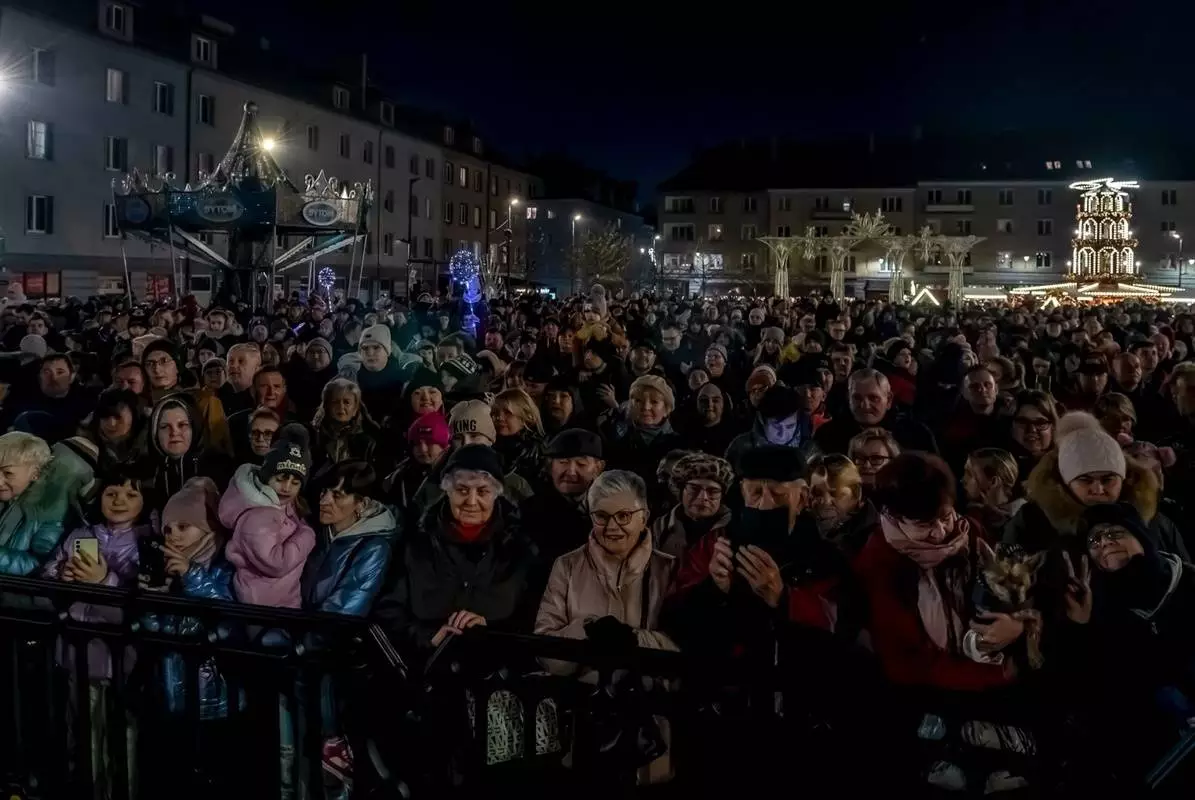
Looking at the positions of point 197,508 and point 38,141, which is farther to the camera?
point 38,141

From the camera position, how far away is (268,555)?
16.3ft

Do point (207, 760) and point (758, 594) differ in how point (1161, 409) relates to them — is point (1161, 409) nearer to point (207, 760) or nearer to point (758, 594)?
point (758, 594)

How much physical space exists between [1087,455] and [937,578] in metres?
1.12

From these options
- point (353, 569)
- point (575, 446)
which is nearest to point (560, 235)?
point (575, 446)

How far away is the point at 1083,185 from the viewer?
36.3 m

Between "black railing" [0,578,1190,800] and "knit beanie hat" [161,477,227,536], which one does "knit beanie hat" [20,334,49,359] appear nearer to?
"knit beanie hat" [161,477,227,536]

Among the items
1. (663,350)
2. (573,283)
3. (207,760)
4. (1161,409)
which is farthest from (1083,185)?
(573,283)

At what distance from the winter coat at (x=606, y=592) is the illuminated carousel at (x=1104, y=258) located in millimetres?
33079

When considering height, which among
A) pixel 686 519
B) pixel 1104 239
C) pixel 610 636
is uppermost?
pixel 1104 239

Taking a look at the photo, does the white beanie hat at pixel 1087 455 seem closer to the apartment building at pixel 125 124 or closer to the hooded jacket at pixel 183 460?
the hooded jacket at pixel 183 460

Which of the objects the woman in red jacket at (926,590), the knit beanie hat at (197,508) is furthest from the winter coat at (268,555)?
the woman in red jacket at (926,590)

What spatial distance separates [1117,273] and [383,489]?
34283mm

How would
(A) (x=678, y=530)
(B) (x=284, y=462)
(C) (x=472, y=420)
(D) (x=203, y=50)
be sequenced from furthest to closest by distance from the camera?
(D) (x=203, y=50) < (C) (x=472, y=420) < (B) (x=284, y=462) < (A) (x=678, y=530)

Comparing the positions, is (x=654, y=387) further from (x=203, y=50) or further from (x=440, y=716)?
(x=203, y=50)
